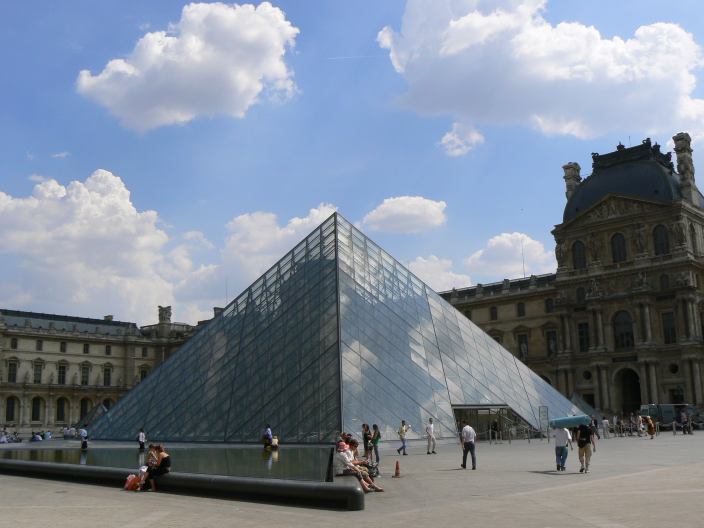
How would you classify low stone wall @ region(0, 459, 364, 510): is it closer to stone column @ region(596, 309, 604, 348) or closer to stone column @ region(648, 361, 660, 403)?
stone column @ region(648, 361, 660, 403)

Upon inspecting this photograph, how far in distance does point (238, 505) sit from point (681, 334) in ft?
168

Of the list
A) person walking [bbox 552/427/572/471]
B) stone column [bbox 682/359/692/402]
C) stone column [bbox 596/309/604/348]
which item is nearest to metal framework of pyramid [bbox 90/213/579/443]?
person walking [bbox 552/427/572/471]

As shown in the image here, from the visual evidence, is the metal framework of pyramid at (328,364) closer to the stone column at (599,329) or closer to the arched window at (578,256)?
the stone column at (599,329)

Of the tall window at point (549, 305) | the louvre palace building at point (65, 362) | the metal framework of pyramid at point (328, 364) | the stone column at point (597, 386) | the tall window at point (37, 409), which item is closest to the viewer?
the metal framework of pyramid at point (328, 364)

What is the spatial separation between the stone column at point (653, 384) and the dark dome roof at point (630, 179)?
1286 cm

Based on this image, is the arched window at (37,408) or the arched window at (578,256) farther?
the arched window at (37,408)

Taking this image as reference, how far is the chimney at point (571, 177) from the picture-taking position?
68125 mm

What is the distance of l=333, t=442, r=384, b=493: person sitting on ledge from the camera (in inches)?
483

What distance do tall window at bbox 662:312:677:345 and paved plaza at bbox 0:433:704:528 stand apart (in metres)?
43.6

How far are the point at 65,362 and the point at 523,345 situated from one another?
5031 cm

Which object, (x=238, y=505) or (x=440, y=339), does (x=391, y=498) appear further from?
(x=440, y=339)

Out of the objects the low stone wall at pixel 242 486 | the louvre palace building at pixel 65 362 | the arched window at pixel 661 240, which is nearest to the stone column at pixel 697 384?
the arched window at pixel 661 240

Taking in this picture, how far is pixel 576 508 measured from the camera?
959cm

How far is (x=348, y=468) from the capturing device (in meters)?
12.7
